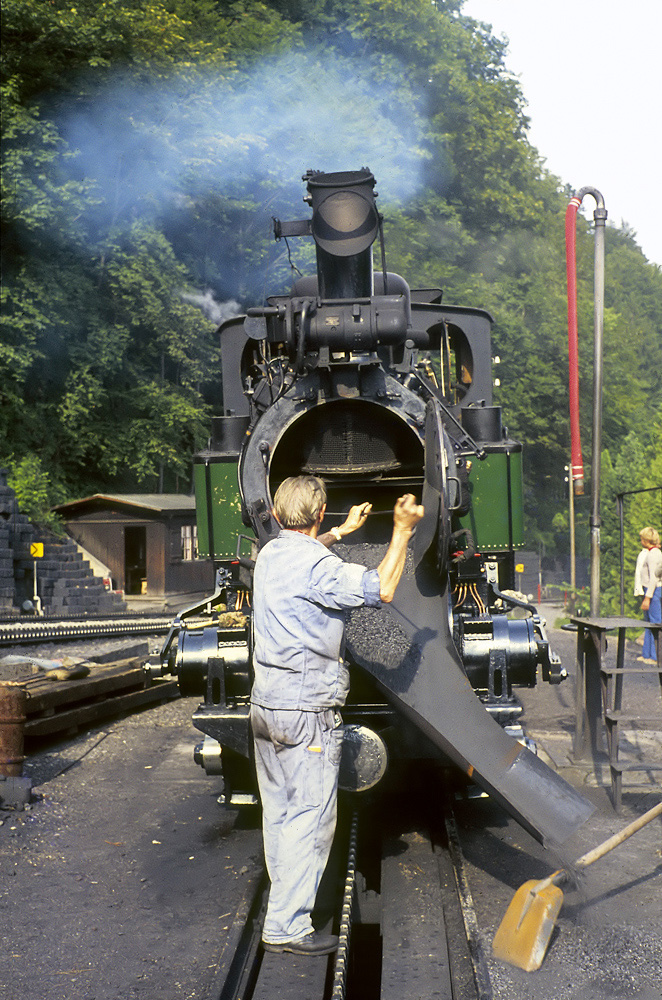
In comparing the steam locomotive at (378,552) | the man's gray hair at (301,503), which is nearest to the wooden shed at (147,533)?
the steam locomotive at (378,552)

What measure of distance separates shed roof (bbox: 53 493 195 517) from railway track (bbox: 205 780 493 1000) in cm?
1904

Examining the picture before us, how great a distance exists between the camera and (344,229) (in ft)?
17.9

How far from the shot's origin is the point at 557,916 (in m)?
4.16

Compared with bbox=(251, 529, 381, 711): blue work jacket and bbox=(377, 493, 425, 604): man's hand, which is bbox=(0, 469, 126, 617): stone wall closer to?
bbox=(251, 529, 381, 711): blue work jacket

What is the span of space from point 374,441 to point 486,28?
4422 cm

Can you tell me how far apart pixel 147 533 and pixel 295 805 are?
21549mm

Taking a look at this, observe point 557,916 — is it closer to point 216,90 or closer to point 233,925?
point 233,925

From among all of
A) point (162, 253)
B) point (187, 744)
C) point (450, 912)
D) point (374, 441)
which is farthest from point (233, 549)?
point (162, 253)

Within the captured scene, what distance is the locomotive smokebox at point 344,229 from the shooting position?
544 centimetres

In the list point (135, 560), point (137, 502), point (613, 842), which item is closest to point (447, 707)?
point (613, 842)

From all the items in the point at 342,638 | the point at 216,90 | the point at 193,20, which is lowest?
the point at 342,638

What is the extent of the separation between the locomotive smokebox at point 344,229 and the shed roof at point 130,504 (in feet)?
62.9

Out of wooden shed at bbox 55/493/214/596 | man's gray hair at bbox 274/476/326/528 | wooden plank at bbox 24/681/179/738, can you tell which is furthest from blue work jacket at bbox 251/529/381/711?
wooden shed at bbox 55/493/214/596

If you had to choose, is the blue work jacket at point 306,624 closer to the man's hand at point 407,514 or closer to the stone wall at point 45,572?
the man's hand at point 407,514
